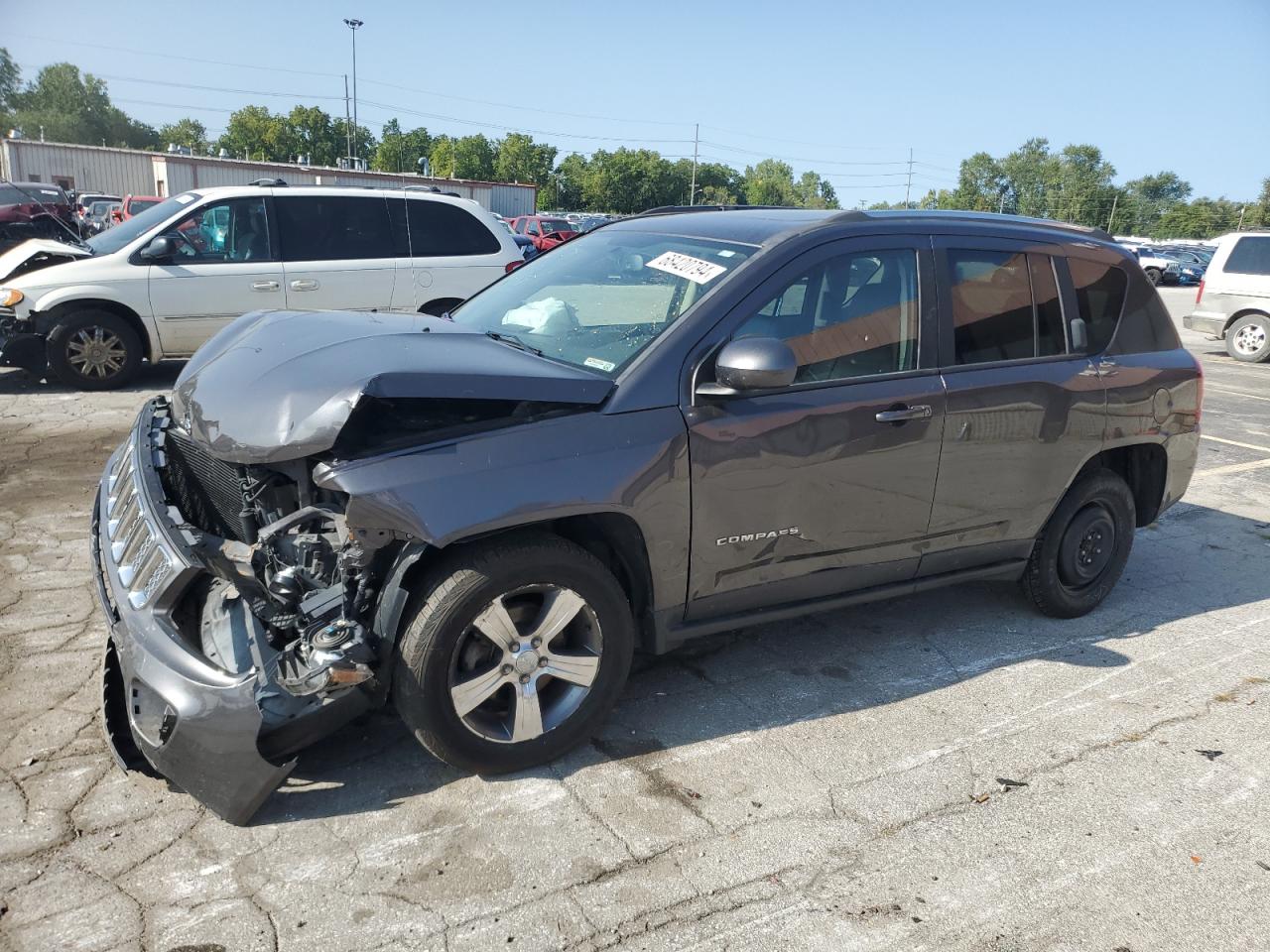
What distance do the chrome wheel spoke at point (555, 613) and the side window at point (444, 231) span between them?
23.3ft

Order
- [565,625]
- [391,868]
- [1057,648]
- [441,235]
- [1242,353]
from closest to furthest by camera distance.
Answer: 1. [391,868]
2. [565,625]
3. [1057,648]
4. [441,235]
5. [1242,353]

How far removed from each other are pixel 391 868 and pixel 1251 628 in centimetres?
448

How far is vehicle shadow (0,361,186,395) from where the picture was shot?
876 cm

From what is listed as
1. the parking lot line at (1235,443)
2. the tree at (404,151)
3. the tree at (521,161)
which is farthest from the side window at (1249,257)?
the tree at (404,151)

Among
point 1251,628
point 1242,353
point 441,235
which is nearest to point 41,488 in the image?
point 441,235

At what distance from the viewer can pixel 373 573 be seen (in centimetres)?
292

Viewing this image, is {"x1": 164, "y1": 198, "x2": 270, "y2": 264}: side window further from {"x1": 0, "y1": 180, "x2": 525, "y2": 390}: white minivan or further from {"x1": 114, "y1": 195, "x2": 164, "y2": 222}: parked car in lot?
{"x1": 114, "y1": 195, "x2": 164, "y2": 222}: parked car in lot

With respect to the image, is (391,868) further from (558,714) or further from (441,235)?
(441,235)

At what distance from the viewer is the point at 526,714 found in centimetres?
314

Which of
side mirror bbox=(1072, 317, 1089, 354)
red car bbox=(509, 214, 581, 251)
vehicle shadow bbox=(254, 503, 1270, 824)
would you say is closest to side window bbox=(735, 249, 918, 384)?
side mirror bbox=(1072, 317, 1089, 354)

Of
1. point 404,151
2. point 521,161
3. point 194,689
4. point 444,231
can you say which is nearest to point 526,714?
point 194,689

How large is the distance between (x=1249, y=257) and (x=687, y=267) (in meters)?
14.9

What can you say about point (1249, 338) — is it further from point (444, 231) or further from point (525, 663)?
point (525, 663)

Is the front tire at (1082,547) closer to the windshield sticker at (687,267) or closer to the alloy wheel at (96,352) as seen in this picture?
the windshield sticker at (687,267)
